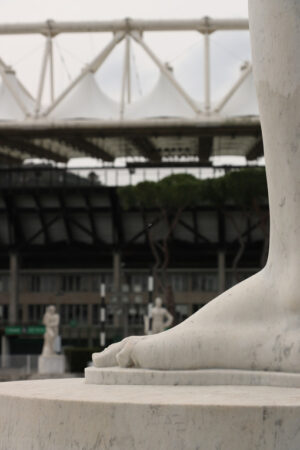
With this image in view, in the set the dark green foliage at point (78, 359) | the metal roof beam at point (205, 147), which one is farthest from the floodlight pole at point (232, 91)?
the dark green foliage at point (78, 359)

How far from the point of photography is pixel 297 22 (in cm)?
611

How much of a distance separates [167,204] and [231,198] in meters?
3.44

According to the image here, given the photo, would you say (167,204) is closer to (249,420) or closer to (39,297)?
(39,297)

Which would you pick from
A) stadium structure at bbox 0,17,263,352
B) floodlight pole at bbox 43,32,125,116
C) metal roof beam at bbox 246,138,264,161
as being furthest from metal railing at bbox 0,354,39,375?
metal roof beam at bbox 246,138,264,161

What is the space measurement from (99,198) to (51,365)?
20.4 m

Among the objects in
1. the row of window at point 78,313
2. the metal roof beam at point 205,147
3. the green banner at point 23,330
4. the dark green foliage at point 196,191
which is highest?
the metal roof beam at point 205,147

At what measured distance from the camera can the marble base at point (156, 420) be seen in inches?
183

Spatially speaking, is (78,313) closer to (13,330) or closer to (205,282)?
(13,330)

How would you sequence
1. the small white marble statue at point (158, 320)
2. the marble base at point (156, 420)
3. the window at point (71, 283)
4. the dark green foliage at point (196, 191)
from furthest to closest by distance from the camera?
the window at point (71, 283)
the dark green foliage at point (196, 191)
the small white marble statue at point (158, 320)
the marble base at point (156, 420)

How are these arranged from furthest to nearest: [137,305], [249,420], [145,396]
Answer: [137,305], [145,396], [249,420]

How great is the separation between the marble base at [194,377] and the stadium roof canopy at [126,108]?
44.0 metres

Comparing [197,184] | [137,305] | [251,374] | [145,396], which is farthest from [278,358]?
[137,305]

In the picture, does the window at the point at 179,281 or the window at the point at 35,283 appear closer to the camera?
the window at the point at 179,281

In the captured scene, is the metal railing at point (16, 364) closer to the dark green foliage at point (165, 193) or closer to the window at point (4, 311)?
the dark green foliage at point (165, 193)
